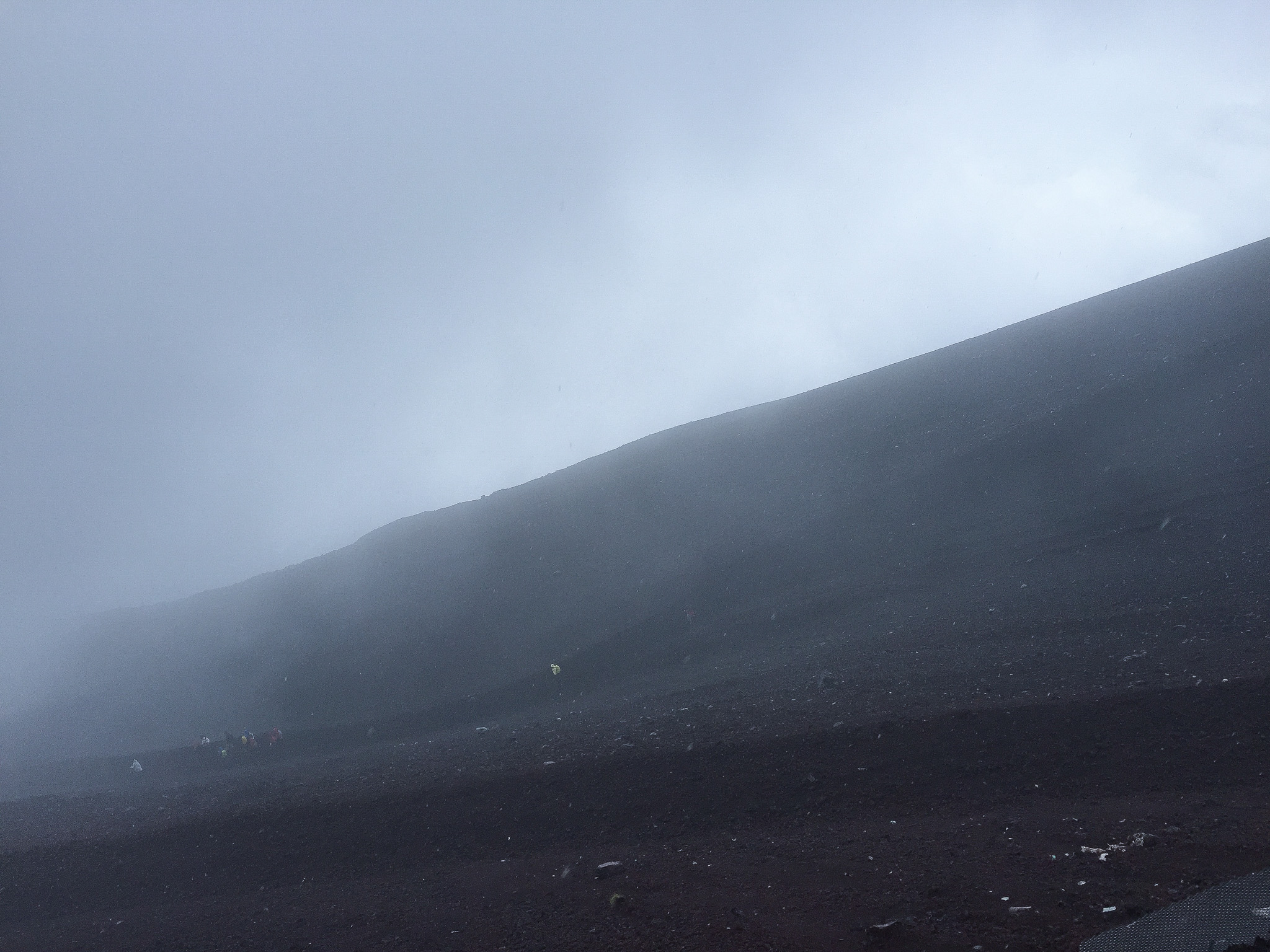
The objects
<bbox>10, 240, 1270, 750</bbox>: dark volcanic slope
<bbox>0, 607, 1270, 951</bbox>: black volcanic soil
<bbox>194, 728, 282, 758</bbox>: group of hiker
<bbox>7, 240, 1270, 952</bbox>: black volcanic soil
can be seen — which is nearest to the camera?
<bbox>0, 607, 1270, 951</bbox>: black volcanic soil

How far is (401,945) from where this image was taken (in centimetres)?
719

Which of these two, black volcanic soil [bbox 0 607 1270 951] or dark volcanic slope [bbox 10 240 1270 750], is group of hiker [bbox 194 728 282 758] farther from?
black volcanic soil [bbox 0 607 1270 951]

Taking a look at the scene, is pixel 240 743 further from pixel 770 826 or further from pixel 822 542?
pixel 770 826

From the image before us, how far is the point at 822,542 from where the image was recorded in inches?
774

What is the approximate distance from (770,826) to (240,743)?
15.7 m

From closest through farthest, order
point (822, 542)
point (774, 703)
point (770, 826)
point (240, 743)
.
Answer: point (770, 826), point (774, 703), point (240, 743), point (822, 542)

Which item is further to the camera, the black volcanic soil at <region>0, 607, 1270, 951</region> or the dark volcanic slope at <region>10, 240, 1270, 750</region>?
the dark volcanic slope at <region>10, 240, 1270, 750</region>

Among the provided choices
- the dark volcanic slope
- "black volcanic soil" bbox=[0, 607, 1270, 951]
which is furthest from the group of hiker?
"black volcanic soil" bbox=[0, 607, 1270, 951]

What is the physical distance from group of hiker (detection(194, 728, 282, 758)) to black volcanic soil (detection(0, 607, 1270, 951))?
5345 mm

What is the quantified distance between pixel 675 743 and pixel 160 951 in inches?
239

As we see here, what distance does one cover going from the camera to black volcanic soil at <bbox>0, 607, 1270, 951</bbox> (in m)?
6.24

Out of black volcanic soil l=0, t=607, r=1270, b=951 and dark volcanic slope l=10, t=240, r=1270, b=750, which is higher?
dark volcanic slope l=10, t=240, r=1270, b=750

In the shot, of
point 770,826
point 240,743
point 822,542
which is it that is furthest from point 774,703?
point 240,743

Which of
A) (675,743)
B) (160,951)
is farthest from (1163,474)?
(160,951)
